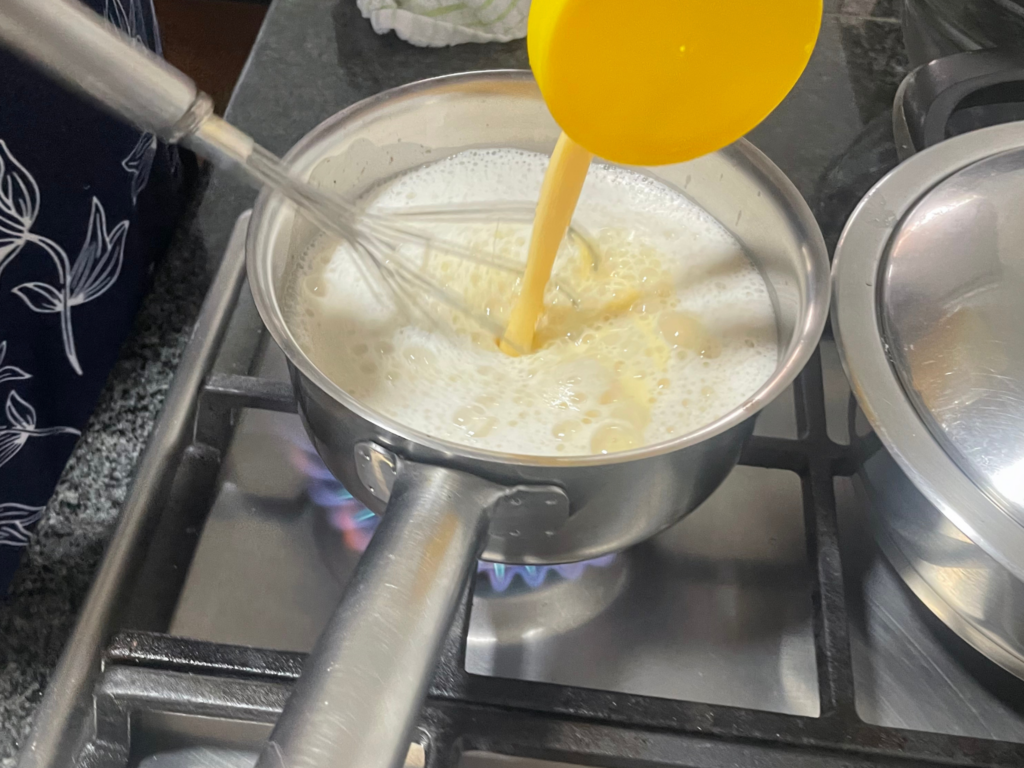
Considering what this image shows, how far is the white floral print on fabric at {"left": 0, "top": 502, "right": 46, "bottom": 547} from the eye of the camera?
432 millimetres

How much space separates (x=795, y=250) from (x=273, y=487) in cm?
28

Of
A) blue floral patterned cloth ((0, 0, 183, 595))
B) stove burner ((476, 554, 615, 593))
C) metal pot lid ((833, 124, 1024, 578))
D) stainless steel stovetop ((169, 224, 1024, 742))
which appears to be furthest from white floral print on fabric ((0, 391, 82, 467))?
metal pot lid ((833, 124, 1024, 578))

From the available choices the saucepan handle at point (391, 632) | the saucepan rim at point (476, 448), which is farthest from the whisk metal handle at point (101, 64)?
the saucepan handle at point (391, 632)

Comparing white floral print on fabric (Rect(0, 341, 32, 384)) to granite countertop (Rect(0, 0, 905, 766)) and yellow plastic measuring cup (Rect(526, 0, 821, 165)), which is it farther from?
yellow plastic measuring cup (Rect(526, 0, 821, 165))

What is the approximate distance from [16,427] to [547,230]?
0.30 metres

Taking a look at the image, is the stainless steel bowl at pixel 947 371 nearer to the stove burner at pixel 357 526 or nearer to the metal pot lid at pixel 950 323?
the metal pot lid at pixel 950 323

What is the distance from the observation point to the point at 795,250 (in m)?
0.37

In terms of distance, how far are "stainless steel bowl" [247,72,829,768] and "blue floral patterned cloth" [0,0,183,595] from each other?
13cm

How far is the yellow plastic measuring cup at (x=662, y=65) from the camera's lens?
0.84ft

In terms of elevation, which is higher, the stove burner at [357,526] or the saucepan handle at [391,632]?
the stove burner at [357,526]

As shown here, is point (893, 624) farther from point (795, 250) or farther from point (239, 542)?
point (239, 542)

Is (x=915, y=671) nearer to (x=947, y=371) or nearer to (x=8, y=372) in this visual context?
(x=947, y=371)

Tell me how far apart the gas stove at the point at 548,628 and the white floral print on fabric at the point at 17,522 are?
0.33ft

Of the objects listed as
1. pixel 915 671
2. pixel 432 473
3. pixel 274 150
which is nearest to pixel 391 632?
pixel 432 473
